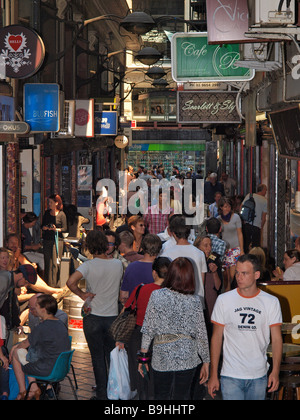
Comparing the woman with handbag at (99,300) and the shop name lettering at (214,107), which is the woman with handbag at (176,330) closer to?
the woman with handbag at (99,300)

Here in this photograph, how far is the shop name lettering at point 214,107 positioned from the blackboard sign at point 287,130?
210 inches

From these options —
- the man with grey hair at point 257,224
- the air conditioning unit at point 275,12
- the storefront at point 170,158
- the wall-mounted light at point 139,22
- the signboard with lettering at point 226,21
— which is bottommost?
the man with grey hair at point 257,224

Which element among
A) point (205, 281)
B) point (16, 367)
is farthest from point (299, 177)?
point (16, 367)

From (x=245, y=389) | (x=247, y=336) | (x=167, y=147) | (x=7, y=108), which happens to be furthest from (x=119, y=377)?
(x=167, y=147)

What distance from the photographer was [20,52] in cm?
1152

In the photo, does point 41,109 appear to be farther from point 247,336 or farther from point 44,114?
point 247,336

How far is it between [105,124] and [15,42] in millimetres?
11366

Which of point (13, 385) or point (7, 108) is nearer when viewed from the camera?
point (13, 385)

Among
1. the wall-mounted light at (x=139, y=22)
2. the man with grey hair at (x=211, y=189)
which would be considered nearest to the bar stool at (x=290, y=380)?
the wall-mounted light at (x=139, y=22)

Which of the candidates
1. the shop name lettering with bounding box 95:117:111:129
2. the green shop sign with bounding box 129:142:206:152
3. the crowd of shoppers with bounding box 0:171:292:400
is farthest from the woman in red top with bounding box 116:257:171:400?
the green shop sign with bounding box 129:142:206:152

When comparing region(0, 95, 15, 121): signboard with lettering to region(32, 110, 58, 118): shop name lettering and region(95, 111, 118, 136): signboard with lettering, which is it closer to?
region(32, 110, 58, 118): shop name lettering

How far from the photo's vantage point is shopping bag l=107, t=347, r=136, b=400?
23.4 feet

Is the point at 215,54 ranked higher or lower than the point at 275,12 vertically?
higher

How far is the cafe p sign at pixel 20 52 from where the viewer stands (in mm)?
11492
